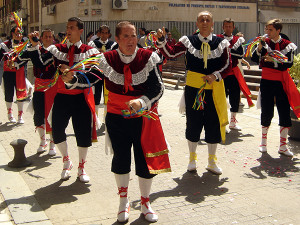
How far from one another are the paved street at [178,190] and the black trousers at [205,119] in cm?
53

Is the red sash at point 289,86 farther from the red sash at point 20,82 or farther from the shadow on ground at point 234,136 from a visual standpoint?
the red sash at point 20,82

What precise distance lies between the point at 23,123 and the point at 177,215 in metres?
6.06

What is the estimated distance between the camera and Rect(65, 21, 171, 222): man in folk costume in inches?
172

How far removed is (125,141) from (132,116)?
0.99 feet

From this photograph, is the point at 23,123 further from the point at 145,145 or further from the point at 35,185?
the point at 145,145

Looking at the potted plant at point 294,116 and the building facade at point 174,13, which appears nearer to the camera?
the potted plant at point 294,116

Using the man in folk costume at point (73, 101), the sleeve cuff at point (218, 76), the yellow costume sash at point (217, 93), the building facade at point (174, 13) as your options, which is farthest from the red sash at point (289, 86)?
the building facade at point (174, 13)

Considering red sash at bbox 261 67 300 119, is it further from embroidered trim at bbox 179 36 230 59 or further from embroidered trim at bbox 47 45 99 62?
embroidered trim at bbox 47 45 99 62

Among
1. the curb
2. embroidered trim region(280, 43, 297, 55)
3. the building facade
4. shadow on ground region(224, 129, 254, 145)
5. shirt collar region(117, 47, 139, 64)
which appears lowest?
the curb

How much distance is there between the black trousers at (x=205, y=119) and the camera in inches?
232

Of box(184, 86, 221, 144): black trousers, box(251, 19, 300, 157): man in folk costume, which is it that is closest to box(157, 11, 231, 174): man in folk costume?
box(184, 86, 221, 144): black trousers

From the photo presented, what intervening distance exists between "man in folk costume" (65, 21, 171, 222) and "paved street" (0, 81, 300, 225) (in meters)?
0.46

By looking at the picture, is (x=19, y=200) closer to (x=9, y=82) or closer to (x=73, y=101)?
(x=73, y=101)

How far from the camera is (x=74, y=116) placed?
18.4 ft
